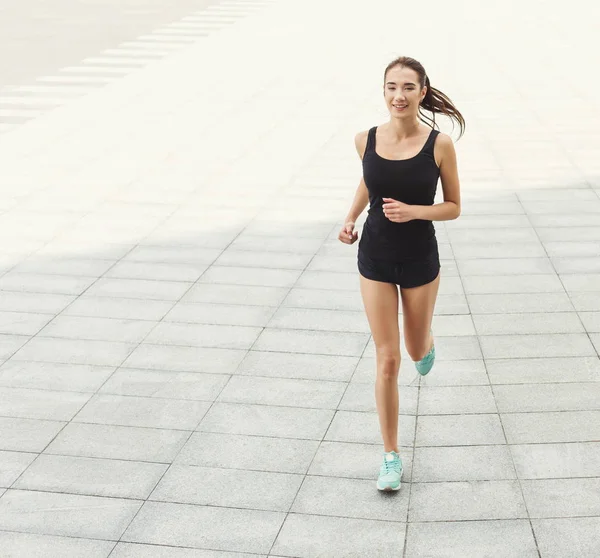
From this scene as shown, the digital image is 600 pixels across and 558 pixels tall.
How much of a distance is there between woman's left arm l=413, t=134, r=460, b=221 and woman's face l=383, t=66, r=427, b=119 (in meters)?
0.21

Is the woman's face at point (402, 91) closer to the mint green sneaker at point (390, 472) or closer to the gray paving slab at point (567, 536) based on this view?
the mint green sneaker at point (390, 472)

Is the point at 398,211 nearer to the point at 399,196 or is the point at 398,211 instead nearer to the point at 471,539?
the point at 399,196

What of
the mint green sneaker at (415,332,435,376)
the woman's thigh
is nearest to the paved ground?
the mint green sneaker at (415,332,435,376)

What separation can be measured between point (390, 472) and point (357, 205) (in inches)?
54.9

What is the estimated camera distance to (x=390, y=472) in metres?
5.09

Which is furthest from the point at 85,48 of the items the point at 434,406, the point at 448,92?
the point at 434,406

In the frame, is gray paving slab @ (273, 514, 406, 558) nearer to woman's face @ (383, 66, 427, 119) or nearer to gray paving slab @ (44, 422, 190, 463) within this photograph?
gray paving slab @ (44, 422, 190, 463)

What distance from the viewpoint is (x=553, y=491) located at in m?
5.04

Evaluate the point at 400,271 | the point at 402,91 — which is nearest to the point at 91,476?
the point at 400,271

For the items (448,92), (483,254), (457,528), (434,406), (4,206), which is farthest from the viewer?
(448,92)

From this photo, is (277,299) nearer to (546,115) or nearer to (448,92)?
(546,115)

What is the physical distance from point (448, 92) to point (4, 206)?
9.05 metres

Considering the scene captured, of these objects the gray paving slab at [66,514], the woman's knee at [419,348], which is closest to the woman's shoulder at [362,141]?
the woman's knee at [419,348]

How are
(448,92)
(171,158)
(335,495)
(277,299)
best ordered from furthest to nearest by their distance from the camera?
(448,92) < (171,158) < (277,299) < (335,495)
